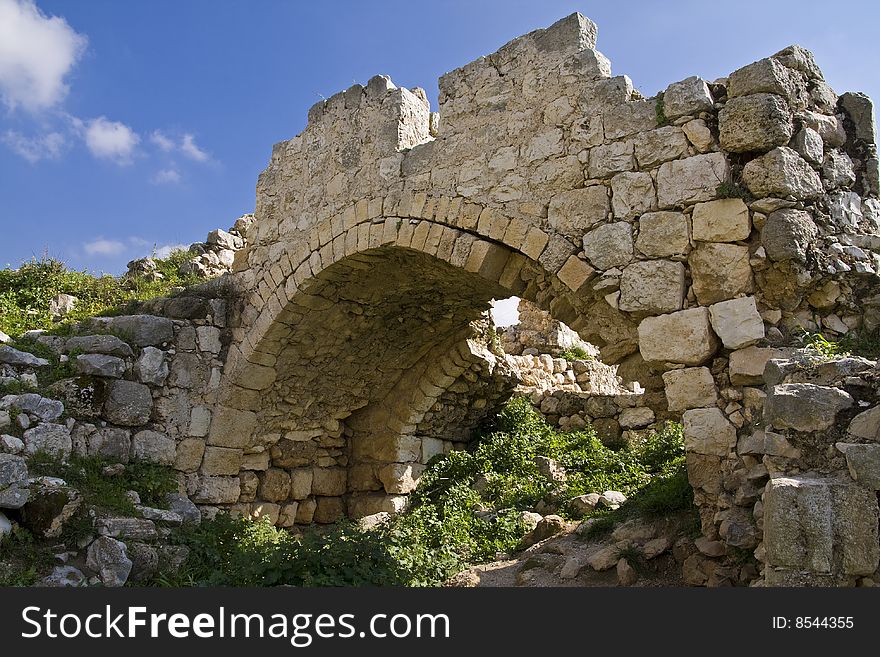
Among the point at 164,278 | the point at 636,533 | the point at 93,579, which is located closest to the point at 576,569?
the point at 636,533

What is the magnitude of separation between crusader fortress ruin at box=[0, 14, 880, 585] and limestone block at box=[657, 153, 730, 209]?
14 mm

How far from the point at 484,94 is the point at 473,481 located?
13.7 feet

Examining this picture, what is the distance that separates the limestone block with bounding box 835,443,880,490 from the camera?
2998 mm

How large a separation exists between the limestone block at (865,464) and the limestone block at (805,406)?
222mm

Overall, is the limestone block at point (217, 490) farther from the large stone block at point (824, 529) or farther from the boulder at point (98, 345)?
the large stone block at point (824, 529)

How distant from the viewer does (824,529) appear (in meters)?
2.97

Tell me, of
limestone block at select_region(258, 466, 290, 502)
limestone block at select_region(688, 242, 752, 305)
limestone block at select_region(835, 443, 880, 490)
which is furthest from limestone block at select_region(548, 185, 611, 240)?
limestone block at select_region(258, 466, 290, 502)

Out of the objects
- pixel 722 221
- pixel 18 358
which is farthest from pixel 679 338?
pixel 18 358

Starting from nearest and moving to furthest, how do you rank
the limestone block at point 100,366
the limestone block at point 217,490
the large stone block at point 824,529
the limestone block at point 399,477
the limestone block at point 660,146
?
the large stone block at point 824,529, the limestone block at point 660,146, the limestone block at point 100,366, the limestone block at point 217,490, the limestone block at point 399,477

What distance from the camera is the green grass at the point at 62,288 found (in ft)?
26.1

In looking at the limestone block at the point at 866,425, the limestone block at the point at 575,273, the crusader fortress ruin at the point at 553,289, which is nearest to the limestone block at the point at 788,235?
the crusader fortress ruin at the point at 553,289

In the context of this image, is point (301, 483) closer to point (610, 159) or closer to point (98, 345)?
point (98, 345)

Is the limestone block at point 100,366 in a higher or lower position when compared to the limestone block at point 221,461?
higher

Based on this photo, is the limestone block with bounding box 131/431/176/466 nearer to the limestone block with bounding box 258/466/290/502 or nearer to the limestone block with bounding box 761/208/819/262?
the limestone block with bounding box 258/466/290/502
